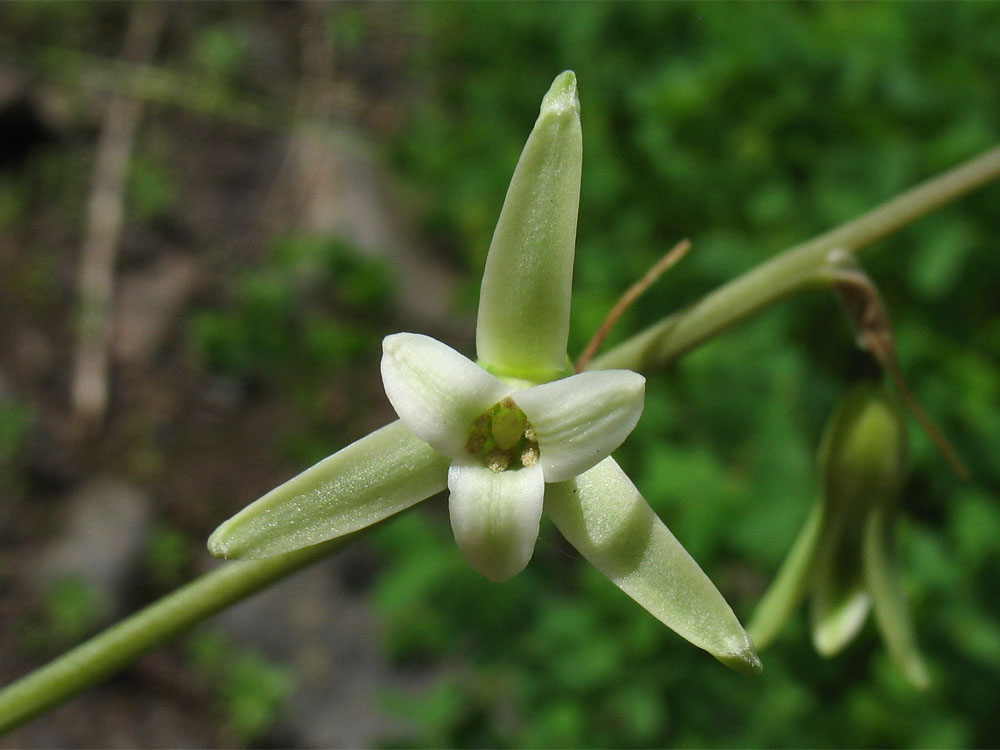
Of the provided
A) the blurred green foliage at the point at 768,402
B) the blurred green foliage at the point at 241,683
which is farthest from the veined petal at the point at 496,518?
the blurred green foliage at the point at 241,683

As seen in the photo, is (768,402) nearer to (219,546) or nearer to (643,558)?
(643,558)

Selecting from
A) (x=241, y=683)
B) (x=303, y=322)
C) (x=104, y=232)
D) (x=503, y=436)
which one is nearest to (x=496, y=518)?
(x=503, y=436)

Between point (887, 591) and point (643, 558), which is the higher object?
point (643, 558)

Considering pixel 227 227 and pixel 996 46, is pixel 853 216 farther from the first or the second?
pixel 227 227

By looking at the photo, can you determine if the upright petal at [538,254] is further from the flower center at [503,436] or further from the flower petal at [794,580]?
the flower petal at [794,580]

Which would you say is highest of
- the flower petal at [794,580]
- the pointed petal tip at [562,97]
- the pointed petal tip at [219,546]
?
the pointed petal tip at [562,97]

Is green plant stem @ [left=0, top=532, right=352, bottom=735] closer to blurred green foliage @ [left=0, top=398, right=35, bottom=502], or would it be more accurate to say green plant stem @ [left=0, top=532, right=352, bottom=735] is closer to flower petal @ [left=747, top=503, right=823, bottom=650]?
flower petal @ [left=747, top=503, right=823, bottom=650]

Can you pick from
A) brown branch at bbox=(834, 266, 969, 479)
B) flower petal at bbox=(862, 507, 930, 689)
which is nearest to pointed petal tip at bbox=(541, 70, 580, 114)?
brown branch at bbox=(834, 266, 969, 479)
